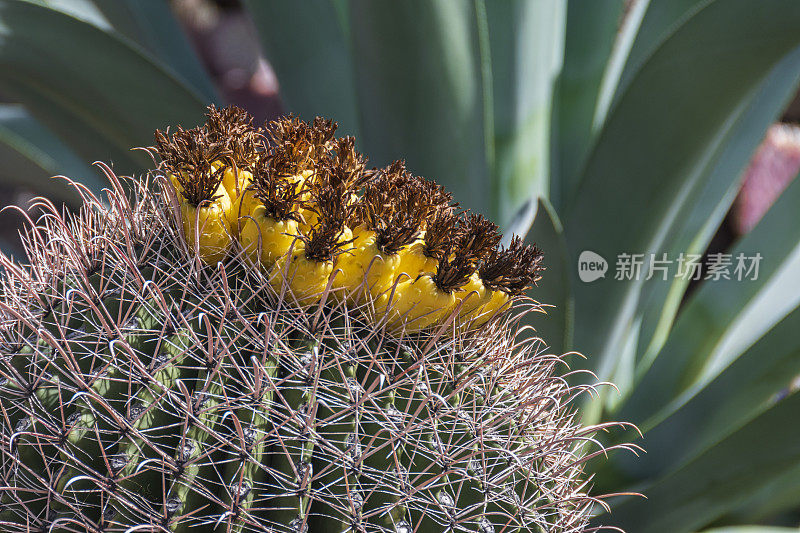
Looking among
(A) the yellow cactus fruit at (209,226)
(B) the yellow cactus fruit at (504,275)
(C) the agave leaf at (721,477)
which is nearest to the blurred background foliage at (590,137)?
(C) the agave leaf at (721,477)

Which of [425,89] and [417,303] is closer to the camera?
[417,303]

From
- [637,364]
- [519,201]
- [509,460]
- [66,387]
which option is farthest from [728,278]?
[66,387]

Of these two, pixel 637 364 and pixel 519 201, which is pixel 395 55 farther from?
pixel 637 364

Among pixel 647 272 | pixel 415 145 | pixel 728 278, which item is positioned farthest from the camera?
pixel 728 278

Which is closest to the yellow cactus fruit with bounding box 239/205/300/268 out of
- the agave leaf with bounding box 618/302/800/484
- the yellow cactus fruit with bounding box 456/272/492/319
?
the yellow cactus fruit with bounding box 456/272/492/319

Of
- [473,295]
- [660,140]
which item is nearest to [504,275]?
[473,295]

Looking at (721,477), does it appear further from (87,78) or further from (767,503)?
(87,78)

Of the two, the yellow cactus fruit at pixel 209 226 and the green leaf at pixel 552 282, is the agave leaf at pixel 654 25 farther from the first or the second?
the yellow cactus fruit at pixel 209 226
